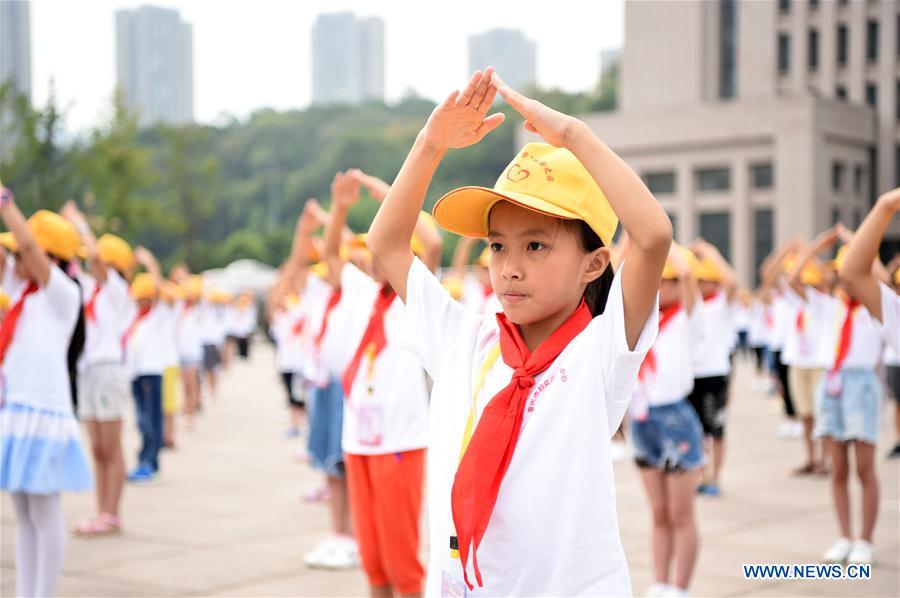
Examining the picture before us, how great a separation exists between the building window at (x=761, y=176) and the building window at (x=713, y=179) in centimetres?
111

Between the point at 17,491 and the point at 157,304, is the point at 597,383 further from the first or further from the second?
the point at 157,304

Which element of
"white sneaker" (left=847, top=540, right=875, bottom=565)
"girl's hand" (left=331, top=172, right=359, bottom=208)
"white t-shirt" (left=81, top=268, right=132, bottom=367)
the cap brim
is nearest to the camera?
the cap brim

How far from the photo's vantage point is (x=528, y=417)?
104 inches

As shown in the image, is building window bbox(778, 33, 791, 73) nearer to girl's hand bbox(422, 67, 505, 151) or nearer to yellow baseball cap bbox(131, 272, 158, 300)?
yellow baseball cap bbox(131, 272, 158, 300)

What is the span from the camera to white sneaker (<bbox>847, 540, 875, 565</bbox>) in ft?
22.4

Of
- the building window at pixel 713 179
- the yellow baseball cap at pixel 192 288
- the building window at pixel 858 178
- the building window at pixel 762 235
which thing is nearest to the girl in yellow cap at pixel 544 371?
the yellow baseball cap at pixel 192 288

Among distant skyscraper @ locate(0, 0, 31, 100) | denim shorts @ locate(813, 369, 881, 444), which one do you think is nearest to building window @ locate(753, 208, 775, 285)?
distant skyscraper @ locate(0, 0, 31, 100)

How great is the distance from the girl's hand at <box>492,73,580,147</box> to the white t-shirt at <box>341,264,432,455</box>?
276 cm

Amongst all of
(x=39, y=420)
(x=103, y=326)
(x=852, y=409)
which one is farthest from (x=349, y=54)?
(x=39, y=420)

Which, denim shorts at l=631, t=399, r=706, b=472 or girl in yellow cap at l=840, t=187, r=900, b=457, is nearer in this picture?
girl in yellow cap at l=840, t=187, r=900, b=457

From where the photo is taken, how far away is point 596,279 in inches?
112

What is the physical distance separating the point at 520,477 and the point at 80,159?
24596 millimetres


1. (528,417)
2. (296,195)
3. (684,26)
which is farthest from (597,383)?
(296,195)

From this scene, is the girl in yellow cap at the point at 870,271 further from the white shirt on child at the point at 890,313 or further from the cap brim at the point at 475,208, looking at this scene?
the cap brim at the point at 475,208
